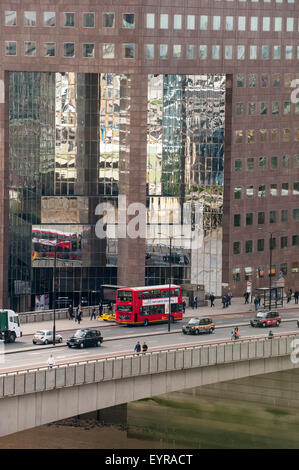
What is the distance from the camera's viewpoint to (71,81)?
164875mm

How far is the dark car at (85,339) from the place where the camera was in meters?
124

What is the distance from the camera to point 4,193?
164 meters

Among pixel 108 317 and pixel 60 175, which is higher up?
pixel 60 175

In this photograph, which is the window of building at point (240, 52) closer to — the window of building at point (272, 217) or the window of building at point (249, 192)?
the window of building at point (249, 192)

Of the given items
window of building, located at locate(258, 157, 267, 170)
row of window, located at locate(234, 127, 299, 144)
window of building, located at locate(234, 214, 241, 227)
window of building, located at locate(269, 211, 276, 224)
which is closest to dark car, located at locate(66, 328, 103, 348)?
window of building, located at locate(234, 214, 241, 227)

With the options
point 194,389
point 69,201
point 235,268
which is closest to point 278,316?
point 194,389

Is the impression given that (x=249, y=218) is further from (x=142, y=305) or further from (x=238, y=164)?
(x=142, y=305)

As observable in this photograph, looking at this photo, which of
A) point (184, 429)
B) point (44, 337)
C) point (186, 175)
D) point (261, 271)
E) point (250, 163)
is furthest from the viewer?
point (261, 271)

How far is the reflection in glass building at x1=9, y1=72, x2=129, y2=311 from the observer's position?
541ft

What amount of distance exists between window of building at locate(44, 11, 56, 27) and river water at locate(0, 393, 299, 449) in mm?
49350

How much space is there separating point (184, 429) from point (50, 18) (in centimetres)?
5410

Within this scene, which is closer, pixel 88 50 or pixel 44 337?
pixel 44 337

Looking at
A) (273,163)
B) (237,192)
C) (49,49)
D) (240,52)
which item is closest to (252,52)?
(240,52)

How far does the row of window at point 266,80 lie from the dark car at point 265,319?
116ft
